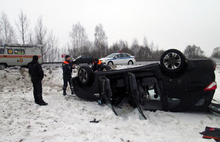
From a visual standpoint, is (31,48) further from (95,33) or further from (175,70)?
(95,33)

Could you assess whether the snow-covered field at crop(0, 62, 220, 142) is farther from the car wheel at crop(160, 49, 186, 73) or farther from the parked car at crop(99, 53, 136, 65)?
the parked car at crop(99, 53, 136, 65)

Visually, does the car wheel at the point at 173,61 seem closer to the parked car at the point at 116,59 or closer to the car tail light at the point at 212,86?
the car tail light at the point at 212,86

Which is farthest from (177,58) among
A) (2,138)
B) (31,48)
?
(31,48)

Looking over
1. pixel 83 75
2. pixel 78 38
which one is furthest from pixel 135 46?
pixel 83 75

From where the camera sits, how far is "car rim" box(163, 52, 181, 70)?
10.8 feet

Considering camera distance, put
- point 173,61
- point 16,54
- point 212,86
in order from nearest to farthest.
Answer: point 212,86, point 173,61, point 16,54

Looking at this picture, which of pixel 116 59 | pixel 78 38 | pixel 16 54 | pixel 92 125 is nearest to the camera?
pixel 92 125

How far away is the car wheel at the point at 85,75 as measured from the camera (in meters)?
4.54

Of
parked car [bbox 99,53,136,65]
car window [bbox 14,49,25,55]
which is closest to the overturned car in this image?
parked car [bbox 99,53,136,65]

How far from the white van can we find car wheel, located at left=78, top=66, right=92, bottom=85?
41.1ft

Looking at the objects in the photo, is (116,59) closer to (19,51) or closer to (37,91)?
(19,51)

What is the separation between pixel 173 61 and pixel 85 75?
7.91ft

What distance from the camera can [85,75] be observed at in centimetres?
464

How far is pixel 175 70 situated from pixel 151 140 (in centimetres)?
149
